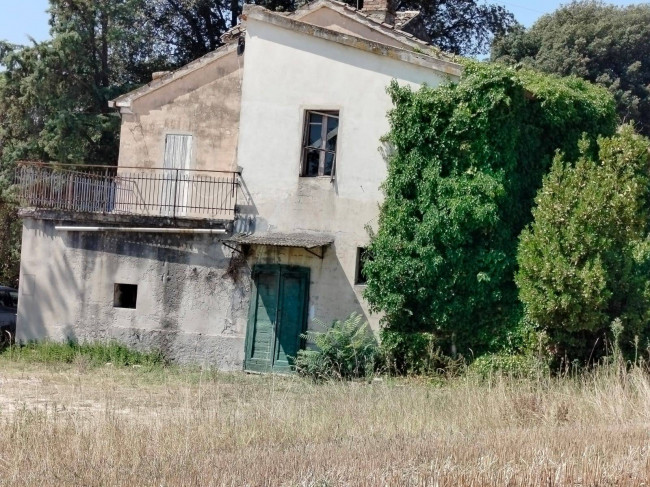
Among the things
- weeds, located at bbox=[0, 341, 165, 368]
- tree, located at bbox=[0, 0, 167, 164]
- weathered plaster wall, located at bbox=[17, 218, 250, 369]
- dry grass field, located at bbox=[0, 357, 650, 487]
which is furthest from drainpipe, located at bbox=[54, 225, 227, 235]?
tree, located at bbox=[0, 0, 167, 164]

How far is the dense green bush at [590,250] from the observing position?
16.1 metres

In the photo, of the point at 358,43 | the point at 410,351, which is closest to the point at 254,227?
the point at 410,351

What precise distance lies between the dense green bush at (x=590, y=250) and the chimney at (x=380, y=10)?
29.9 feet

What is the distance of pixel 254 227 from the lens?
20484mm

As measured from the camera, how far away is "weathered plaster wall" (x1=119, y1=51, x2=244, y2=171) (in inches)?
927

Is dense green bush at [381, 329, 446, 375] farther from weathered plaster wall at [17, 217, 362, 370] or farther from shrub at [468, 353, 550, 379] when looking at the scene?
weathered plaster wall at [17, 217, 362, 370]

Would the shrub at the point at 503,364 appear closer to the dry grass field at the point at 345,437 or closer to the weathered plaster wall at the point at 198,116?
the dry grass field at the point at 345,437

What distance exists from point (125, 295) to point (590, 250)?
10796mm

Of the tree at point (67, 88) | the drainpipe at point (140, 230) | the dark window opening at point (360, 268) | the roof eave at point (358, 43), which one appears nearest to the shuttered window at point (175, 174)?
the drainpipe at point (140, 230)

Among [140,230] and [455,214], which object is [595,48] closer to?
[455,214]

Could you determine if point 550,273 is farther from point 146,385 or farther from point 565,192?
point 146,385

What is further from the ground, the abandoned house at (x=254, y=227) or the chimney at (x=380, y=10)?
the chimney at (x=380, y=10)

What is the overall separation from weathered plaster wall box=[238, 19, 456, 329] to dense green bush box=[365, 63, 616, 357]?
600 mm

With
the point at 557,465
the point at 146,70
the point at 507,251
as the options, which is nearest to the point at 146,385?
the point at 507,251
